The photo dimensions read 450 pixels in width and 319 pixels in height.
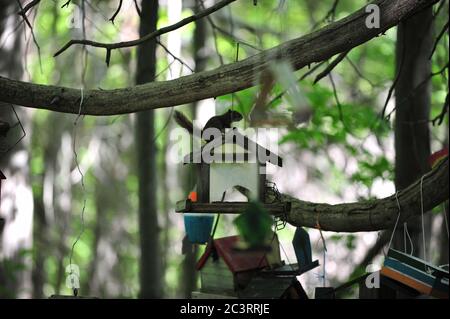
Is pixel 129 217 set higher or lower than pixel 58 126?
lower

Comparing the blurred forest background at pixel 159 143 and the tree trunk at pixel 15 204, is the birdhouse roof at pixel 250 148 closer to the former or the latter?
the blurred forest background at pixel 159 143

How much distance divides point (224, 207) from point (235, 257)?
53 centimetres

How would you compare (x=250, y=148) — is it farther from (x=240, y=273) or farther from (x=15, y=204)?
(x=15, y=204)

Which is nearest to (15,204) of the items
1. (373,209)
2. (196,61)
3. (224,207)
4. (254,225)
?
(196,61)

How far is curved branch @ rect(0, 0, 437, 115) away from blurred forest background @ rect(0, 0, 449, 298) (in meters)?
0.26

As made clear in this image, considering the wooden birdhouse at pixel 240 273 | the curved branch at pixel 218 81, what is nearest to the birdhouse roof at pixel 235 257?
the wooden birdhouse at pixel 240 273

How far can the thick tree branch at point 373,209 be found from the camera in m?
2.44

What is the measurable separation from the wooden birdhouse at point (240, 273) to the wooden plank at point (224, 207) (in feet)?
1.09

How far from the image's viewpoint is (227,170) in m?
2.91

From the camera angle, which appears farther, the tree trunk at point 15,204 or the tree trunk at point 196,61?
the tree trunk at point 196,61

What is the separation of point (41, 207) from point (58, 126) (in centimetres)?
213

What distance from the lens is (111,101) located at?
282 centimetres
